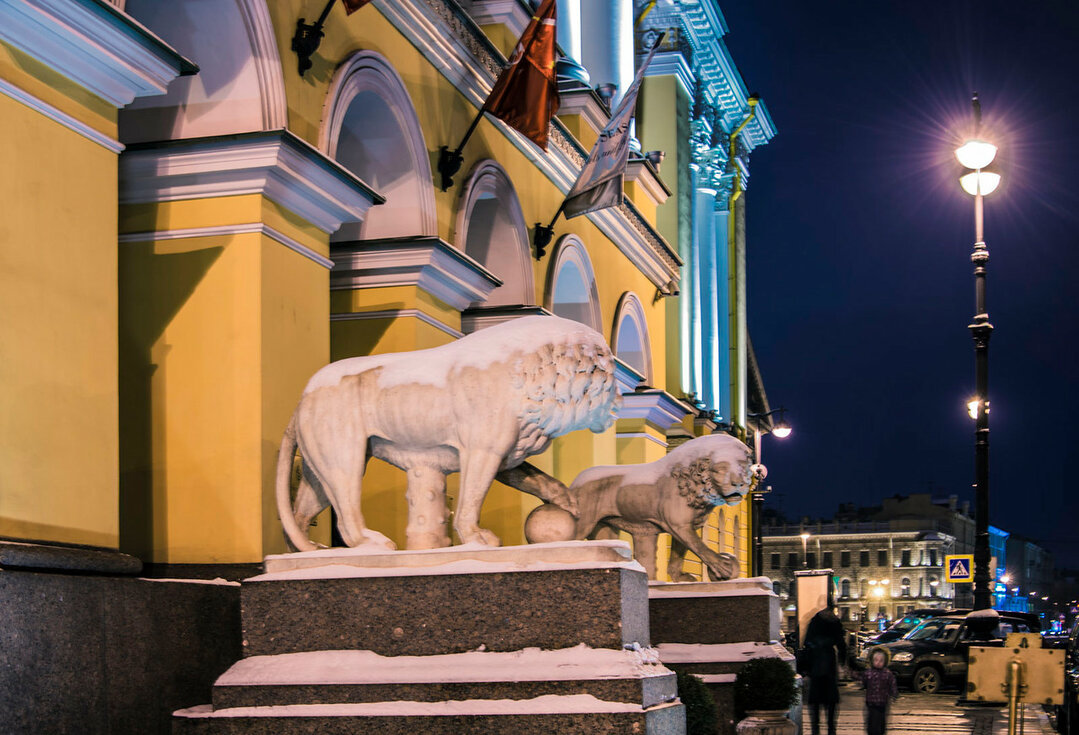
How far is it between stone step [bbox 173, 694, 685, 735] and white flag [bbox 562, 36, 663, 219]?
37.6ft

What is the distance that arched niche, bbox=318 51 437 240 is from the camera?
44.4ft

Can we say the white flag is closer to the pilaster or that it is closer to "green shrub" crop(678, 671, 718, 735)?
the pilaster

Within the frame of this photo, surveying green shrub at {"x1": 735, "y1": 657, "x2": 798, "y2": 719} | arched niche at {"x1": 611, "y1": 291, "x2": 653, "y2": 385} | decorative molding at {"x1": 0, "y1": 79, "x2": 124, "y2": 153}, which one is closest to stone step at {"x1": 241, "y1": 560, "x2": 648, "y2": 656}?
decorative molding at {"x1": 0, "y1": 79, "x2": 124, "y2": 153}

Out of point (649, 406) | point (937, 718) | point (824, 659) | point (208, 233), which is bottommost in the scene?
point (937, 718)

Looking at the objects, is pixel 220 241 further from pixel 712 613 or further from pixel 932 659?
pixel 932 659

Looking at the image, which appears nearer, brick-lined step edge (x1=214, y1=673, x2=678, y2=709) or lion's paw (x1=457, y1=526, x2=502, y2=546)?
brick-lined step edge (x1=214, y1=673, x2=678, y2=709)

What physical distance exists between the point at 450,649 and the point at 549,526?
837mm

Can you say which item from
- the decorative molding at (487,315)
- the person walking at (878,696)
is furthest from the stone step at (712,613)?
the decorative molding at (487,315)

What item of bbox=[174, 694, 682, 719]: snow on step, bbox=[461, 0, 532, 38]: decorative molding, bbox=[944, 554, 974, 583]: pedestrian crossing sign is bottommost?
bbox=[944, 554, 974, 583]: pedestrian crossing sign

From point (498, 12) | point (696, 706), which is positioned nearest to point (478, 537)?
point (696, 706)

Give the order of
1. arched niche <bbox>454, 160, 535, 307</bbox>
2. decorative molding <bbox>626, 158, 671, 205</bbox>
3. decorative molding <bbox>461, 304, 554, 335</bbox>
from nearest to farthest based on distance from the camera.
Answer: decorative molding <bbox>461, 304, 554, 335</bbox> < arched niche <bbox>454, 160, 535, 307</bbox> < decorative molding <bbox>626, 158, 671, 205</bbox>

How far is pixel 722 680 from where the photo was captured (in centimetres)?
1116

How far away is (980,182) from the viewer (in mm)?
20703

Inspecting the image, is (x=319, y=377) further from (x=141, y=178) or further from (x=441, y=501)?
(x=141, y=178)
